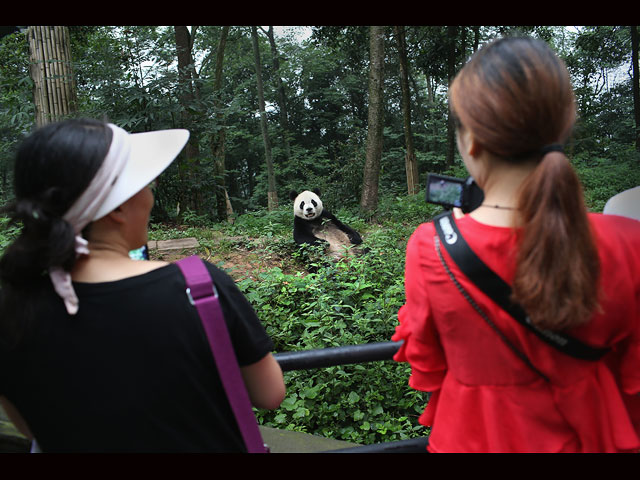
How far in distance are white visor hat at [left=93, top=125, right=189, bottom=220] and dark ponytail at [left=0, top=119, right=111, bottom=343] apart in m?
0.06

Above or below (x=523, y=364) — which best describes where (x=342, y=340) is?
below

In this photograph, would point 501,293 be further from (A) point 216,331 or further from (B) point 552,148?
(A) point 216,331

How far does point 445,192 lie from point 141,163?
744 millimetres

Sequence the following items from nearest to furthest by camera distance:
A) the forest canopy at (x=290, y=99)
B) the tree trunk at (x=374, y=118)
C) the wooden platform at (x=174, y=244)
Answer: the wooden platform at (x=174, y=244), the forest canopy at (x=290, y=99), the tree trunk at (x=374, y=118)

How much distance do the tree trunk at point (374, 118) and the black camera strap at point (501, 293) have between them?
7959 mm

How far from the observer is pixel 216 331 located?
1.00m

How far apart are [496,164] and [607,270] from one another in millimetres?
327

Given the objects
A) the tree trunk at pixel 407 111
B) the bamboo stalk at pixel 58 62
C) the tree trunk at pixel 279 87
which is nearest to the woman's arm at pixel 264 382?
the bamboo stalk at pixel 58 62

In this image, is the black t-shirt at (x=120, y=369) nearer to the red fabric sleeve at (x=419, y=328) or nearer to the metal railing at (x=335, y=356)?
the red fabric sleeve at (x=419, y=328)

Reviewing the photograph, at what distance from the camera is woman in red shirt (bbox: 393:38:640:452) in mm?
944

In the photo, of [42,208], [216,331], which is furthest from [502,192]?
[42,208]

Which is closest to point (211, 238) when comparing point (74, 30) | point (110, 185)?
point (110, 185)

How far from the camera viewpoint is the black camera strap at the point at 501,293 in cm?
100

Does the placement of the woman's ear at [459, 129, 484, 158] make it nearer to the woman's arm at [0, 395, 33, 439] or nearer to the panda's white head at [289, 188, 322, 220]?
the woman's arm at [0, 395, 33, 439]
